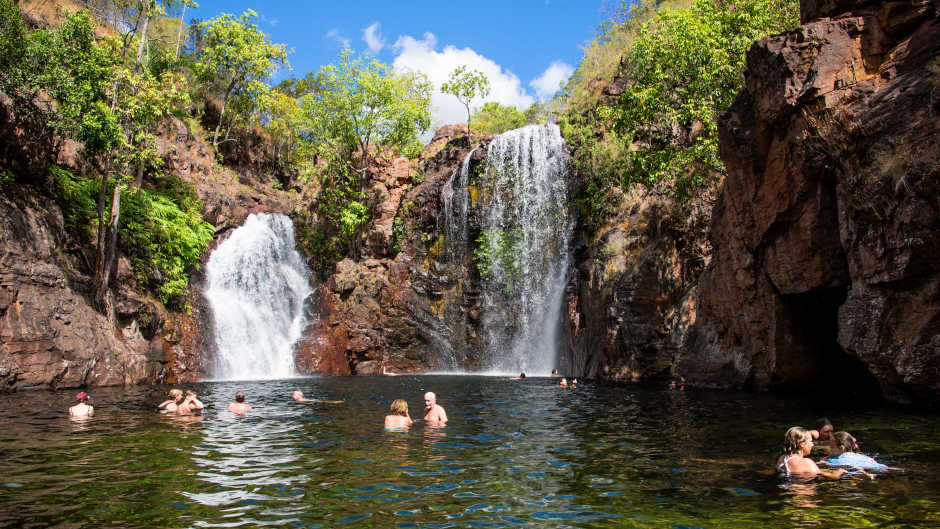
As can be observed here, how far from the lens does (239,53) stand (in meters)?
38.8

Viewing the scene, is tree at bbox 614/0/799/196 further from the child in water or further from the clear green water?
the child in water

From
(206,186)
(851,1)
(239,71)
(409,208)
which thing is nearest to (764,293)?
(851,1)

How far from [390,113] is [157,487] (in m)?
36.9

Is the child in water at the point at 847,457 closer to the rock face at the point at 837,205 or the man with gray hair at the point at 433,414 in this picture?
the rock face at the point at 837,205

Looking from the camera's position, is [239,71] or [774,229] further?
[239,71]

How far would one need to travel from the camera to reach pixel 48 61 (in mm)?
22359

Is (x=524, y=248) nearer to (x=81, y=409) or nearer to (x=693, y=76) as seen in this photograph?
(x=693, y=76)

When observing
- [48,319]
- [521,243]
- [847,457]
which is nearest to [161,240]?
[48,319]

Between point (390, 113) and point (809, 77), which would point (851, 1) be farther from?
point (390, 113)

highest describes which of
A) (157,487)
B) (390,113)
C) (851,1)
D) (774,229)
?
(390,113)

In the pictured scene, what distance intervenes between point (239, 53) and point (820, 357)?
37441 mm

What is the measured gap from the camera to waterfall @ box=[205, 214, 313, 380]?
2969 centimetres

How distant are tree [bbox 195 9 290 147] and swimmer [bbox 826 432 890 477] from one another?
3828 cm

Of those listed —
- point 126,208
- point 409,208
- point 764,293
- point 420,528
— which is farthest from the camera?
point 409,208
